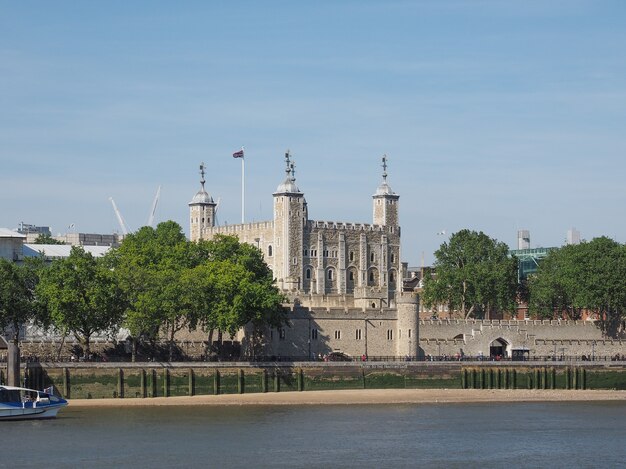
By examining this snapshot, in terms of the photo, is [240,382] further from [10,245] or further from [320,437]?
[10,245]

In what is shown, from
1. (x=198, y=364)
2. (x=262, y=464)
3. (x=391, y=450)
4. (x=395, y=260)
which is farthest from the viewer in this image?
(x=395, y=260)

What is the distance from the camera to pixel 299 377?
110 m

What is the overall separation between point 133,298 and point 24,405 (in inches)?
633

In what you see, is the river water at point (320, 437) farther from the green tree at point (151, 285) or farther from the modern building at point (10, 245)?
the modern building at point (10, 245)

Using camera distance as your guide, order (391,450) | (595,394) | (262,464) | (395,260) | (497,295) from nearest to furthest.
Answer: (262,464) → (391,450) → (595,394) → (497,295) → (395,260)

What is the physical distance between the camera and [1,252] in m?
127

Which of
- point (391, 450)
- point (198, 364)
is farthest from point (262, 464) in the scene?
point (198, 364)

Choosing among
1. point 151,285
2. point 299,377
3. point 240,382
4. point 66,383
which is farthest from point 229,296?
point 66,383

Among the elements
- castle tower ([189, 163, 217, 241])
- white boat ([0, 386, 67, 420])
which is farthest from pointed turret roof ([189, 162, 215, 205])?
white boat ([0, 386, 67, 420])

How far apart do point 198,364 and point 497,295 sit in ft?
141

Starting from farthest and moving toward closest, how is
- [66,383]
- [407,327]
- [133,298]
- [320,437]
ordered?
[407,327], [133,298], [66,383], [320,437]

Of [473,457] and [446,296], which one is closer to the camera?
[473,457]

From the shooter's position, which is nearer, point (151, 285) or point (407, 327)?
point (151, 285)

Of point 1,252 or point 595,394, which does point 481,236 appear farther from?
point 1,252
